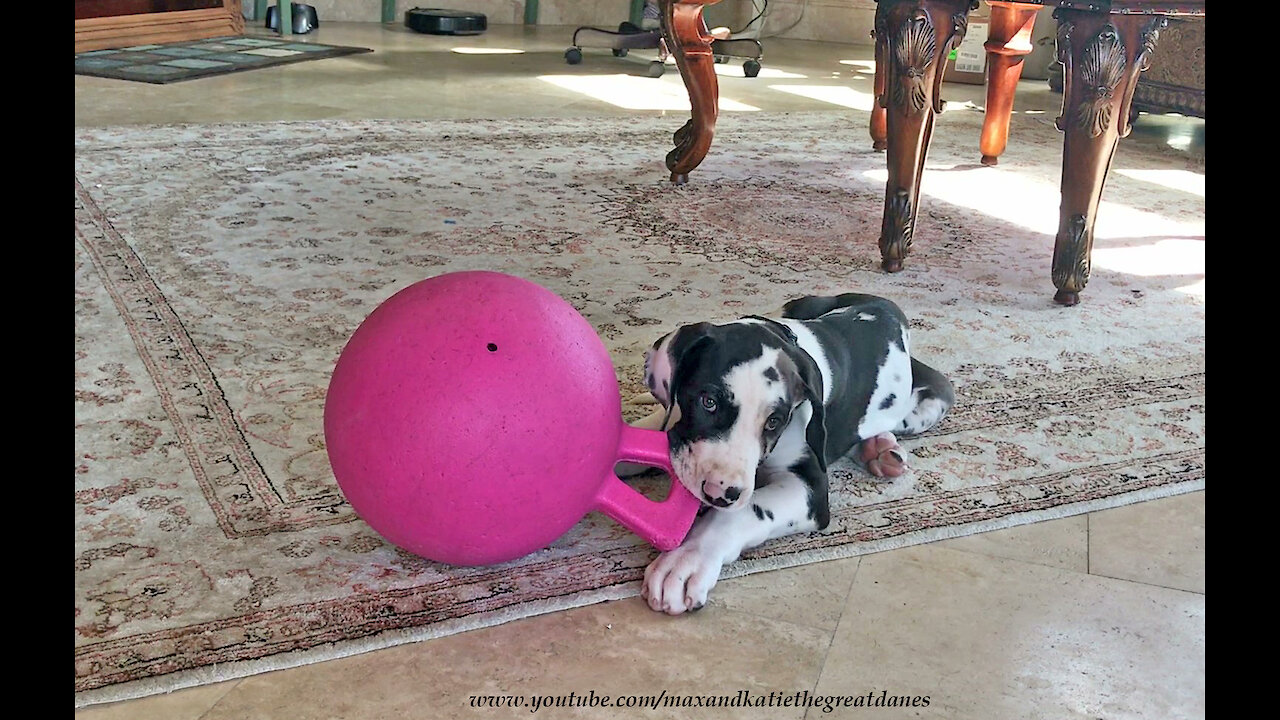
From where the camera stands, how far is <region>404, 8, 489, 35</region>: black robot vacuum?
24.8ft

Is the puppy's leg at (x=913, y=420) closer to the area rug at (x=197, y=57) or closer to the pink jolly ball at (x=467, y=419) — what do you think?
the pink jolly ball at (x=467, y=419)

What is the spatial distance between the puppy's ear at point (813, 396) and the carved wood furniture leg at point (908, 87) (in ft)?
A: 4.40

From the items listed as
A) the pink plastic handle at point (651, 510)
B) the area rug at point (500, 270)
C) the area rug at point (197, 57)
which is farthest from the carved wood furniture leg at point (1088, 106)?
the area rug at point (197, 57)

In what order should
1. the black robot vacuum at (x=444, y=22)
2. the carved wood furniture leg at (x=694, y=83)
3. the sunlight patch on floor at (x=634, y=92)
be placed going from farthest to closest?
1. the black robot vacuum at (x=444, y=22)
2. the sunlight patch on floor at (x=634, y=92)
3. the carved wood furniture leg at (x=694, y=83)

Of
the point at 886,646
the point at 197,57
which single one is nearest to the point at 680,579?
the point at 886,646

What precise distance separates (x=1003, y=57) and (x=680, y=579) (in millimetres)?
3285

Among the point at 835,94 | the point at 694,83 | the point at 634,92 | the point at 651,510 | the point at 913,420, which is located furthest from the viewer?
the point at 835,94

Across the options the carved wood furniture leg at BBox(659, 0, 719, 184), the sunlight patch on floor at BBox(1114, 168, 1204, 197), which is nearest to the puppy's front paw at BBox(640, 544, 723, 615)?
the carved wood furniture leg at BBox(659, 0, 719, 184)

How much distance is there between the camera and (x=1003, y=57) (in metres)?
4.12

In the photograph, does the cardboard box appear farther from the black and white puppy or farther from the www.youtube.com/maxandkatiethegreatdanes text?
the www.youtube.com/maxandkatiethegreatdanes text

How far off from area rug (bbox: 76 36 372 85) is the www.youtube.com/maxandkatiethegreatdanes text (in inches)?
177

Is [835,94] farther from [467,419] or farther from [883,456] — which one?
[467,419]

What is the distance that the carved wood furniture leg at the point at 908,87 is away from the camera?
263 cm

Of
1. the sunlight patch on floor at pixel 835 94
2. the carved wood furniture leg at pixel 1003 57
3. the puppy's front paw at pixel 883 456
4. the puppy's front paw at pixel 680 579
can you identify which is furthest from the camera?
the sunlight patch on floor at pixel 835 94
